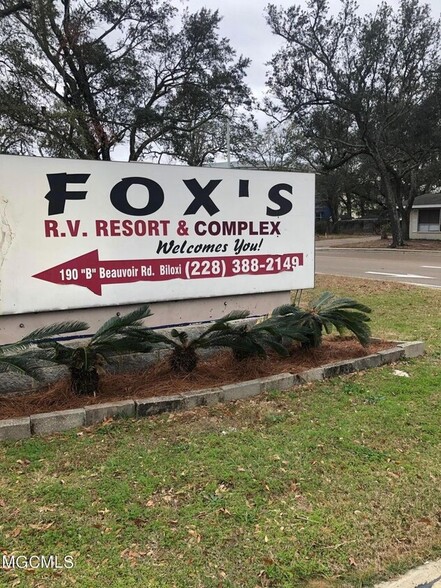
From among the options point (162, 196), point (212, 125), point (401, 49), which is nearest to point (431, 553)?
point (162, 196)

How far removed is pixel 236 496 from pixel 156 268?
2422 mm

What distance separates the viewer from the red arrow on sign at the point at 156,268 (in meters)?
4.30

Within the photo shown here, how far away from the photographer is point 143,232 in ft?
15.1

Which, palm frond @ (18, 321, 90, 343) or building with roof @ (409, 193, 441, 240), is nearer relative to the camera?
palm frond @ (18, 321, 90, 343)

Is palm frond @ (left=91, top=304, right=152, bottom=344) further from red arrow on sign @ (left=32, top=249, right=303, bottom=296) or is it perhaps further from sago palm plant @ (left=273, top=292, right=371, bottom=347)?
sago palm plant @ (left=273, top=292, right=371, bottom=347)

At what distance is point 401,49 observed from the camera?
25.3 m

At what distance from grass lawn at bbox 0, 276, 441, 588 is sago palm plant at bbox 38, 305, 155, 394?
0.56m

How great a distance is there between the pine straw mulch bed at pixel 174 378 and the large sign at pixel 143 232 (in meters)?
0.68

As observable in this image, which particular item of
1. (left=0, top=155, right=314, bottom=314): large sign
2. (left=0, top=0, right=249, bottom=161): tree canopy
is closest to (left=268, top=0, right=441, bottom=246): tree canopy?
(left=0, top=0, right=249, bottom=161): tree canopy

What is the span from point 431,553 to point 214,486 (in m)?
1.17

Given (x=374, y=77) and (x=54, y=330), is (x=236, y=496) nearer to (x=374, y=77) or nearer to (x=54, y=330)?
(x=54, y=330)

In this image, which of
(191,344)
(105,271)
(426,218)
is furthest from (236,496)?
(426,218)

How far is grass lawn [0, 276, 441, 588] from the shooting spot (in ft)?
7.55

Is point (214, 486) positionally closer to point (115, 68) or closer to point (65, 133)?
point (65, 133)
